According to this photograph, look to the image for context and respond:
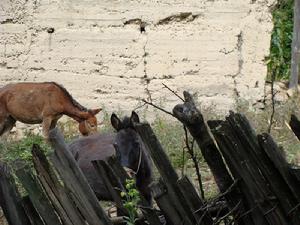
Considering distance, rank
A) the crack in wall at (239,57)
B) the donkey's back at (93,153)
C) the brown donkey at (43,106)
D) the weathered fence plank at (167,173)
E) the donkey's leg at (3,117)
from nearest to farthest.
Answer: the weathered fence plank at (167,173) → the donkey's back at (93,153) → the brown donkey at (43,106) → the donkey's leg at (3,117) → the crack in wall at (239,57)

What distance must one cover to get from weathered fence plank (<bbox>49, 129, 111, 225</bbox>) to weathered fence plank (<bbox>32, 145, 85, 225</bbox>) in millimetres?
30

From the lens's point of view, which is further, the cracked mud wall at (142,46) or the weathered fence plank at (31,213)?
the cracked mud wall at (142,46)

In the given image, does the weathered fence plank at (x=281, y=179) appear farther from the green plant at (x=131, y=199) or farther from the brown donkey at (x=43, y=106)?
the brown donkey at (x=43, y=106)

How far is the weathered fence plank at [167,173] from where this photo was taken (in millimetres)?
3623

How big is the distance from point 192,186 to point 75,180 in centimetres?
56

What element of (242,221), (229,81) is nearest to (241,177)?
(242,221)

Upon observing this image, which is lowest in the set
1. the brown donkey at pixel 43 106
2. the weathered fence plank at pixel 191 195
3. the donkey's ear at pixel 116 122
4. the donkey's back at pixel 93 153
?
the brown donkey at pixel 43 106

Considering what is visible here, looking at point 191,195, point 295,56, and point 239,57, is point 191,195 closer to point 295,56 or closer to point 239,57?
point 239,57

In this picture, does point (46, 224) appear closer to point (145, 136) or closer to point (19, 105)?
point (145, 136)

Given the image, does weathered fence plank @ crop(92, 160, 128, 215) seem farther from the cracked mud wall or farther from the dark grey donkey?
the cracked mud wall

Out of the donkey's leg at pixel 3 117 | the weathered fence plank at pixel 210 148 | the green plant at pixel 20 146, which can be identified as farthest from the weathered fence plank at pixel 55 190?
the donkey's leg at pixel 3 117

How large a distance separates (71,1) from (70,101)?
2.08 metres

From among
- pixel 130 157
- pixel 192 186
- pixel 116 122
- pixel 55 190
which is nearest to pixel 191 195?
pixel 192 186

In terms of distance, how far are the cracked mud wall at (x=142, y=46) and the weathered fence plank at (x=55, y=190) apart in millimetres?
6661
